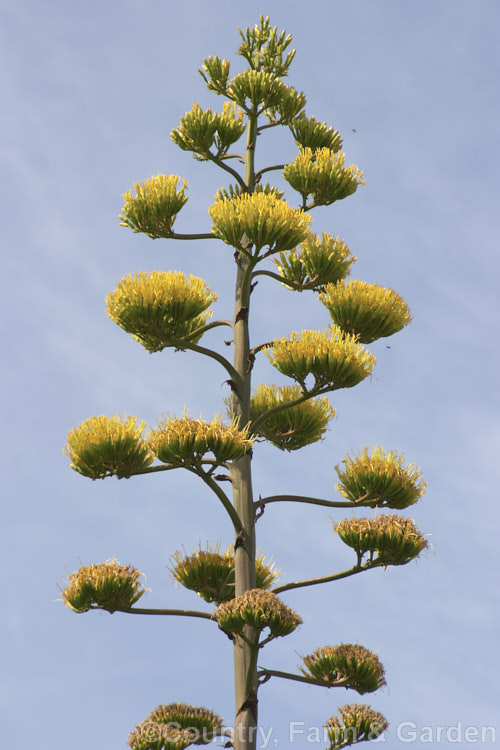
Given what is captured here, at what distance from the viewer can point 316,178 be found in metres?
8.95

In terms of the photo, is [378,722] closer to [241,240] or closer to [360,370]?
[360,370]

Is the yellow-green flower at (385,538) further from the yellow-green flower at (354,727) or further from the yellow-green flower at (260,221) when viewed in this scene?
the yellow-green flower at (260,221)

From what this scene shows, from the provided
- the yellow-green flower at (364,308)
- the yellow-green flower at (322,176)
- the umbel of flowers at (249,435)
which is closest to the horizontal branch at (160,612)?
the umbel of flowers at (249,435)

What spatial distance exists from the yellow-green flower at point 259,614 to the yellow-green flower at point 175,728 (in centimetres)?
125

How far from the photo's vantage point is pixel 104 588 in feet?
26.3

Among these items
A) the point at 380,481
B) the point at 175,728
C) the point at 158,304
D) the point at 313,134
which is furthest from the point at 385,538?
the point at 313,134

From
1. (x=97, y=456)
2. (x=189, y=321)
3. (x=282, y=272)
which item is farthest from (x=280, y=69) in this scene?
(x=97, y=456)

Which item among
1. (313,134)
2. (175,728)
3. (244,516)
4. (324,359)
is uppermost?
(313,134)

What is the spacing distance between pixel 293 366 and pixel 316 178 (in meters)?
2.01

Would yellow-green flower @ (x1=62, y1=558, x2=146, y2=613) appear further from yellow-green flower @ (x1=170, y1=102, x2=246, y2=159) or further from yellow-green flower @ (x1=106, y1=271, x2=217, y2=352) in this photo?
yellow-green flower @ (x1=170, y1=102, x2=246, y2=159)

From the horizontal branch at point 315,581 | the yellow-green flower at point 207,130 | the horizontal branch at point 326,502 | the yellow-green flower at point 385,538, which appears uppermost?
the yellow-green flower at point 207,130

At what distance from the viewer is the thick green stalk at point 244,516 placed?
25.3 feet

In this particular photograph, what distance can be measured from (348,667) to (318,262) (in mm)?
3735

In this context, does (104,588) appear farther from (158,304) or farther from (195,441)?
(158,304)
